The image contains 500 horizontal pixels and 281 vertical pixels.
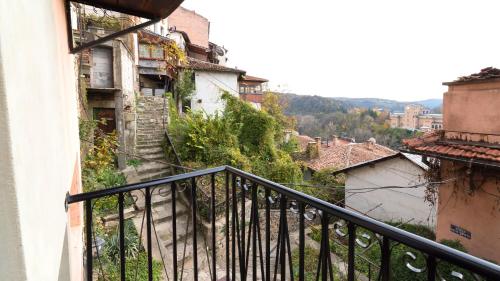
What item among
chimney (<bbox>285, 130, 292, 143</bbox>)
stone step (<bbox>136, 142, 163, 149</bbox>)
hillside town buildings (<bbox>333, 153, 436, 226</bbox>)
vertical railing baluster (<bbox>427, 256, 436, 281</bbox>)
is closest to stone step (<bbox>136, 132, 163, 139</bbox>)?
stone step (<bbox>136, 142, 163, 149</bbox>)

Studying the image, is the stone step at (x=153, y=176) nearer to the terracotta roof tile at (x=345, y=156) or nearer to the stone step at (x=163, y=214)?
the stone step at (x=163, y=214)

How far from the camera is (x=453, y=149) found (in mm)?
5547

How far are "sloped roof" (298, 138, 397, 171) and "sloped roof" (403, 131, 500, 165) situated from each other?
10.3 m

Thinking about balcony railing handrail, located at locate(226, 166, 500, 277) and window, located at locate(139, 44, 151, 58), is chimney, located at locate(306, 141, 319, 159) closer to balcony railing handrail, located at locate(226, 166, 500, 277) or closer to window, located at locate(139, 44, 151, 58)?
window, located at locate(139, 44, 151, 58)

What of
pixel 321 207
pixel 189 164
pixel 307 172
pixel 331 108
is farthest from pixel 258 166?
pixel 331 108

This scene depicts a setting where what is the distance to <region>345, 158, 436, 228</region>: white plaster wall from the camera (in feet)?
35.8

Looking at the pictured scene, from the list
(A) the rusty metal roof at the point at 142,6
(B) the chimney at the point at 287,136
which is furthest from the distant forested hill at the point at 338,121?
(A) the rusty metal roof at the point at 142,6

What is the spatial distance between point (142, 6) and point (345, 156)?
17.6 metres

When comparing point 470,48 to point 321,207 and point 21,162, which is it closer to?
point 321,207

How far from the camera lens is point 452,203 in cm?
590

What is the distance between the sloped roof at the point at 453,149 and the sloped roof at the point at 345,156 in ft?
33.7

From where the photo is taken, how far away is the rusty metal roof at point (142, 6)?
2.16 m

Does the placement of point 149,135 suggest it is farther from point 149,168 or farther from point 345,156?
point 345,156

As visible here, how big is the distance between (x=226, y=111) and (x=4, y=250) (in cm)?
1144
